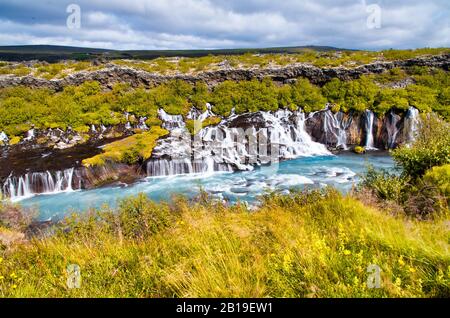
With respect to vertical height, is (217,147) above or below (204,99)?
below

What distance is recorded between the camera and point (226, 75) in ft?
111

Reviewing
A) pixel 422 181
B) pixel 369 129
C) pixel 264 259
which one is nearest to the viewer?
pixel 264 259

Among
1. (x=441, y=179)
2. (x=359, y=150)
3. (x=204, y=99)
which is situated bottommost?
(x=359, y=150)

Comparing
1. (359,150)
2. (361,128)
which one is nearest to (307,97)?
(361,128)

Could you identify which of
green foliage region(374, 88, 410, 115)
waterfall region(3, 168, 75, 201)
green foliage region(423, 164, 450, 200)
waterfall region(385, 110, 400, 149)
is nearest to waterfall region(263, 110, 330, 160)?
waterfall region(385, 110, 400, 149)

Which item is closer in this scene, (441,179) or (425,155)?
(441,179)

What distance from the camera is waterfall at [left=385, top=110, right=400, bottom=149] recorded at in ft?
82.5

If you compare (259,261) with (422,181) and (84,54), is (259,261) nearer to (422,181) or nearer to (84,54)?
(422,181)

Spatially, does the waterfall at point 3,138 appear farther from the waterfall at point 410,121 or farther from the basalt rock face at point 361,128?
the waterfall at point 410,121

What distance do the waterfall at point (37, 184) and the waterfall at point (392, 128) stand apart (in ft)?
77.2

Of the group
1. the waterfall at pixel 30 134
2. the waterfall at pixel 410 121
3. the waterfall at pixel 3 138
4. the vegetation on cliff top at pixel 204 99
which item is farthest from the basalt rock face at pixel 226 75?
the waterfall at pixel 3 138

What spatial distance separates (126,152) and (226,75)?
1752 cm
